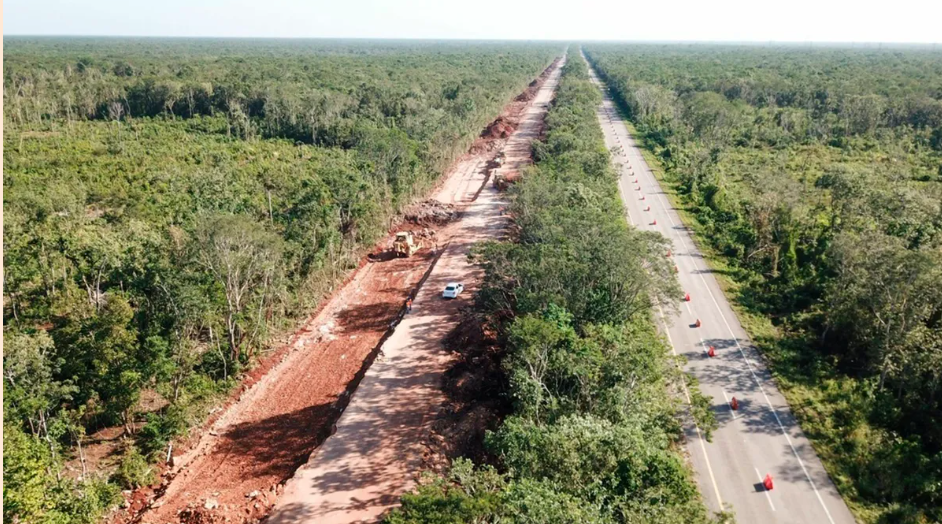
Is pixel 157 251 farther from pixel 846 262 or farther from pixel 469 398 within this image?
pixel 846 262

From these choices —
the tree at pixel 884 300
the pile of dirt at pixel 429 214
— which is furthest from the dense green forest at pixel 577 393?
the pile of dirt at pixel 429 214

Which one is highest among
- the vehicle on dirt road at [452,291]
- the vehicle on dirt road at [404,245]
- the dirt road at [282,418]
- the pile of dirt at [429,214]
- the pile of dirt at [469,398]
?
the pile of dirt at [429,214]

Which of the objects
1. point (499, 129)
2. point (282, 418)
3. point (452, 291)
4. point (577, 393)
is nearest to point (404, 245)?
point (452, 291)

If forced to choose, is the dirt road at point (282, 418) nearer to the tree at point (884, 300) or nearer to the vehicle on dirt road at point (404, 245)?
the vehicle on dirt road at point (404, 245)

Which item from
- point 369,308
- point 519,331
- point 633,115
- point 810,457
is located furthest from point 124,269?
point 633,115

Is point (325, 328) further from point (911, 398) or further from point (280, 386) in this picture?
point (911, 398)
